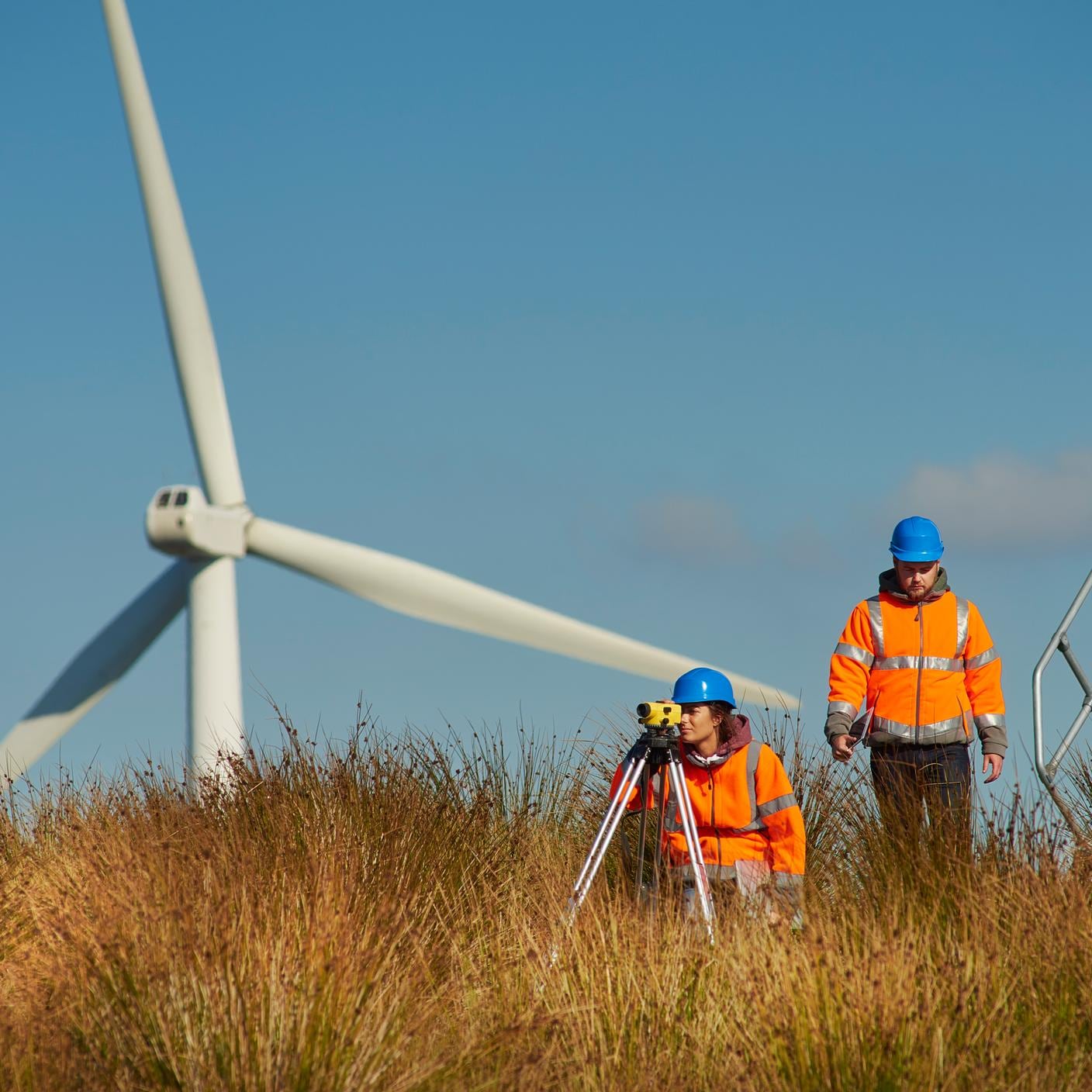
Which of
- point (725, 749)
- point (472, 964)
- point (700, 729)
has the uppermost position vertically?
point (700, 729)

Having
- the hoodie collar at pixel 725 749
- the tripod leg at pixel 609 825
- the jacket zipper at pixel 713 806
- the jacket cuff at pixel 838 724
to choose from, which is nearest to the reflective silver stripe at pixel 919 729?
the jacket cuff at pixel 838 724

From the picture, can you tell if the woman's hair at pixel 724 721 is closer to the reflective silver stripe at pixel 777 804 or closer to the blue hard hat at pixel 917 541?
the reflective silver stripe at pixel 777 804

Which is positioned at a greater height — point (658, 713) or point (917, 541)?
point (917, 541)

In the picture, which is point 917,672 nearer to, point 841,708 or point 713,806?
point 841,708

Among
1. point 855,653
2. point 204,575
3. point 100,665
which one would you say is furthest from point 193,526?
point 855,653

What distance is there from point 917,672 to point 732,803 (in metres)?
2.06

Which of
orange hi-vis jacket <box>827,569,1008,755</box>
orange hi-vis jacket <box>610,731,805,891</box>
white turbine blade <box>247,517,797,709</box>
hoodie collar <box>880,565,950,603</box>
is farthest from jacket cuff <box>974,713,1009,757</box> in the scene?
white turbine blade <box>247,517,797,709</box>

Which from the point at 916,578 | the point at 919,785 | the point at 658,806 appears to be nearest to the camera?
the point at 658,806

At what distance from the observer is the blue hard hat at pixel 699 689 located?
29.1ft

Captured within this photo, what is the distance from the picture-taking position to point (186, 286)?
20094mm

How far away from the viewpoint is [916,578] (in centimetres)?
1029

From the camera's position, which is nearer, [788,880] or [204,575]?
[788,880]

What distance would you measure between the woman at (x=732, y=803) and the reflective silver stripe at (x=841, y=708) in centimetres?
147

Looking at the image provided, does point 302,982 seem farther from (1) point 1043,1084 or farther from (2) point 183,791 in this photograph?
(2) point 183,791
